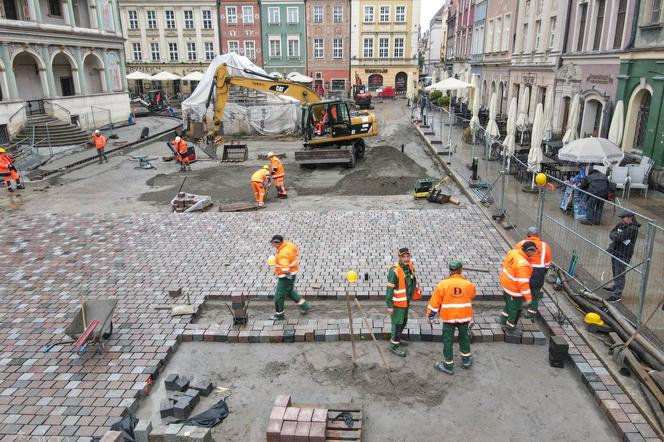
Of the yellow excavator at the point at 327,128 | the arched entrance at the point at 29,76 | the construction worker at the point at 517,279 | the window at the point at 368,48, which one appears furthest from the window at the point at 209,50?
the construction worker at the point at 517,279

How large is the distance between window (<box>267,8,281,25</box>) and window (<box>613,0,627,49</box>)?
126 ft

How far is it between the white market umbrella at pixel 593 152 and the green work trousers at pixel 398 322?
7.79 metres

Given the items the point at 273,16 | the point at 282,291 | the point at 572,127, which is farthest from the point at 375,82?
the point at 282,291

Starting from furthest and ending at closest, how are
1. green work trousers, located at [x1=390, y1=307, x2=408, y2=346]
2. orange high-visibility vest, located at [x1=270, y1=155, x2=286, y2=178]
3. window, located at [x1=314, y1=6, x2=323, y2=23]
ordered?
window, located at [x1=314, y1=6, x2=323, y2=23] < orange high-visibility vest, located at [x1=270, y1=155, x2=286, y2=178] < green work trousers, located at [x1=390, y1=307, x2=408, y2=346]

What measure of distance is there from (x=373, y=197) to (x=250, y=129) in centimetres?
1540

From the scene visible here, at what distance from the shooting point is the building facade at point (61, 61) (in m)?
24.3

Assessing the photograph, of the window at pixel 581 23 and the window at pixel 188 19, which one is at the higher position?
the window at pixel 188 19

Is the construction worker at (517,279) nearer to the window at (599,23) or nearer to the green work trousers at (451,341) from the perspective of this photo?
the green work trousers at (451,341)

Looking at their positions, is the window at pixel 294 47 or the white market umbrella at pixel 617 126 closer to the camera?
the white market umbrella at pixel 617 126

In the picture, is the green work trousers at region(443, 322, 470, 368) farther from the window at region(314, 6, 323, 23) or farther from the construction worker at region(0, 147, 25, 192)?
the window at region(314, 6, 323, 23)

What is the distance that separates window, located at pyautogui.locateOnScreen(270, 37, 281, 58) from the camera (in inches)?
1989

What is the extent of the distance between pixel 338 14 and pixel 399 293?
159 feet

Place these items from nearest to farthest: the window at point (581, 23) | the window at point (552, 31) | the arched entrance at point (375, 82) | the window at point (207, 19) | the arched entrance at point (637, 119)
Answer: the arched entrance at point (637, 119), the window at point (581, 23), the window at point (552, 31), the window at point (207, 19), the arched entrance at point (375, 82)

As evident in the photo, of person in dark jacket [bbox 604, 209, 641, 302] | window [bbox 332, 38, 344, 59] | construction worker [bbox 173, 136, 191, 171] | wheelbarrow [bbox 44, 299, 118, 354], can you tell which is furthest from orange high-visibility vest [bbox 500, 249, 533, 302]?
window [bbox 332, 38, 344, 59]
